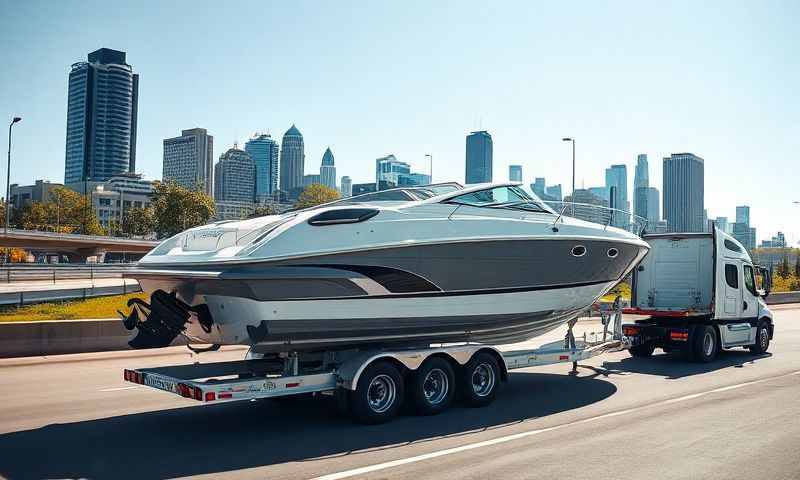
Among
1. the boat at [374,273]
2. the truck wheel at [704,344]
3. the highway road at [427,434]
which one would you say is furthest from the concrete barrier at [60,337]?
the truck wheel at [704,344]

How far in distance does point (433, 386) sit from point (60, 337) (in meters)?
10.1

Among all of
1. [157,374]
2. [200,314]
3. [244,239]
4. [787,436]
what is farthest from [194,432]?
[787,436]

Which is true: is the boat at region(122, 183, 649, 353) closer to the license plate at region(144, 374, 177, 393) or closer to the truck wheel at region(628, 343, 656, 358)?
the license plate at region(144, 374, 177, 393)

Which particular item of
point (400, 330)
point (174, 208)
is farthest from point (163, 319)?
point (174, 208)

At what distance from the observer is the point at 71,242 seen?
249ft

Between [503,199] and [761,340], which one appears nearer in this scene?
[503,199]

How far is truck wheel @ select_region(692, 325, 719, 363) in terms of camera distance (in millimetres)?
15328

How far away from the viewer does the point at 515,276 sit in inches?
428

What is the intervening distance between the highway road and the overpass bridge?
62762 millimetres

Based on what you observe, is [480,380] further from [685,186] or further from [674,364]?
[685,186]

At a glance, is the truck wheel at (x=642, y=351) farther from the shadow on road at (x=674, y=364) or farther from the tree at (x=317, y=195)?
the tree at (x=317, y=195)

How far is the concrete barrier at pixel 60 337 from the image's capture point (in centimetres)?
1511

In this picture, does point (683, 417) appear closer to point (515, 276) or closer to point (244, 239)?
point (515, 276)

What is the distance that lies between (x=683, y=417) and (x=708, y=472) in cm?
278
